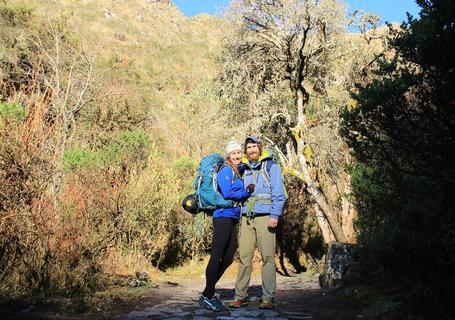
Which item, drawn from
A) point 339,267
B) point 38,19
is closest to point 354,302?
point 339,267

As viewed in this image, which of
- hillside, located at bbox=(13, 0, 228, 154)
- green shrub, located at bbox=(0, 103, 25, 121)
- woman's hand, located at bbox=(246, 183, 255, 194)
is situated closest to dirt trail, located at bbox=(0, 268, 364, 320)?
woman's hand, located at bbox=(246, 183, 255, 194)

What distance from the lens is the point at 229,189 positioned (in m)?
5.17

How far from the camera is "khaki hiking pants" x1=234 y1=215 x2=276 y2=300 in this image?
5312mm

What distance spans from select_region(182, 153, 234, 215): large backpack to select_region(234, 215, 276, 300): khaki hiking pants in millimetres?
412

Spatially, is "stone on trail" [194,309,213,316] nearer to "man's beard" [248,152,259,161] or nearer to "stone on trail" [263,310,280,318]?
"stone on trail" [263,310,280,318]

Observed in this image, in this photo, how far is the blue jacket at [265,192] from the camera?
5.29 metres

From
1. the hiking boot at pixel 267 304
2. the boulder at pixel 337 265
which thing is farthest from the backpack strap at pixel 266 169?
the boulder at pixel 337 265

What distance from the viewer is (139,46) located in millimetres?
48938

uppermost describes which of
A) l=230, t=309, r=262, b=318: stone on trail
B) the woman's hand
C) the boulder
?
the woman's hand

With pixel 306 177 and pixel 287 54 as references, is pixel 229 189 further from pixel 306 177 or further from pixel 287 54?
pixel 287 54

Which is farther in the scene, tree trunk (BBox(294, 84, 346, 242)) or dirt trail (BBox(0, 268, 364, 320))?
tree trunk (BBox(294, 84, 346, 242))

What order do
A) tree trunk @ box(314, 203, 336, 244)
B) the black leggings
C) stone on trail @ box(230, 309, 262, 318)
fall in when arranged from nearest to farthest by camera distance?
1. stone on trail @ box(230, 309, 262, 318)
2. the black leggings
3. tree trunk @ box(314, 203, 336, 244)

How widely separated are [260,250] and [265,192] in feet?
2.20

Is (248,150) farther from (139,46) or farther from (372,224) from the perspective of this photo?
(139,46)
